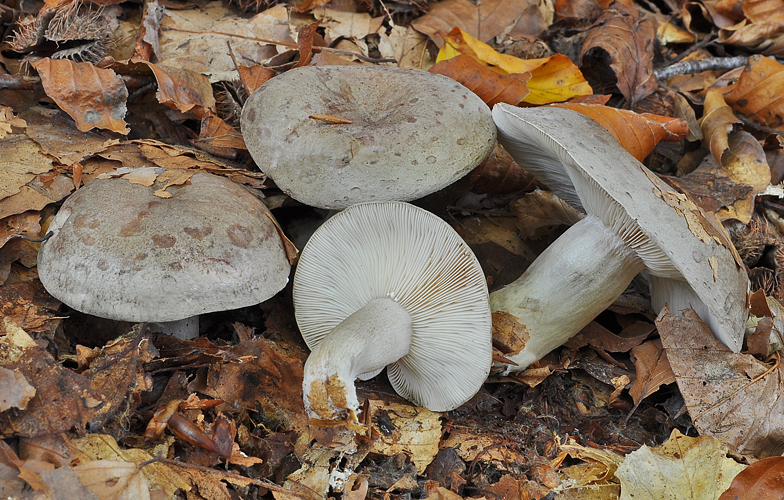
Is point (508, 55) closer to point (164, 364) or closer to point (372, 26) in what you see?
point (372, 26)

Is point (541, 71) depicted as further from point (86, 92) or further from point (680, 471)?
point (86, 92)

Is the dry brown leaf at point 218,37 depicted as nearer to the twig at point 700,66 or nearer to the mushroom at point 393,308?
the mushroom at point 393,308

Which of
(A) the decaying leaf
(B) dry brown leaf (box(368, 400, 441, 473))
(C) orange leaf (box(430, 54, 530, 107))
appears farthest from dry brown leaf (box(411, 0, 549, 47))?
(A) the decaying leaf

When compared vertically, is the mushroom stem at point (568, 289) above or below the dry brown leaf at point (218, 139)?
below

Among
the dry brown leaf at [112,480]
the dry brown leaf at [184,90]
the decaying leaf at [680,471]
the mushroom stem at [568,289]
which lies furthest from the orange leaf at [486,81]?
the dry brown leaf at [112,480]

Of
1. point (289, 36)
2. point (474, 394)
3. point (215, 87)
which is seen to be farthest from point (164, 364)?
point (289, 36)

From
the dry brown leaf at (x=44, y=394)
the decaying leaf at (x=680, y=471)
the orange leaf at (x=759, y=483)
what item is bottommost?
the decaying leaf at (x=680, y=471)
